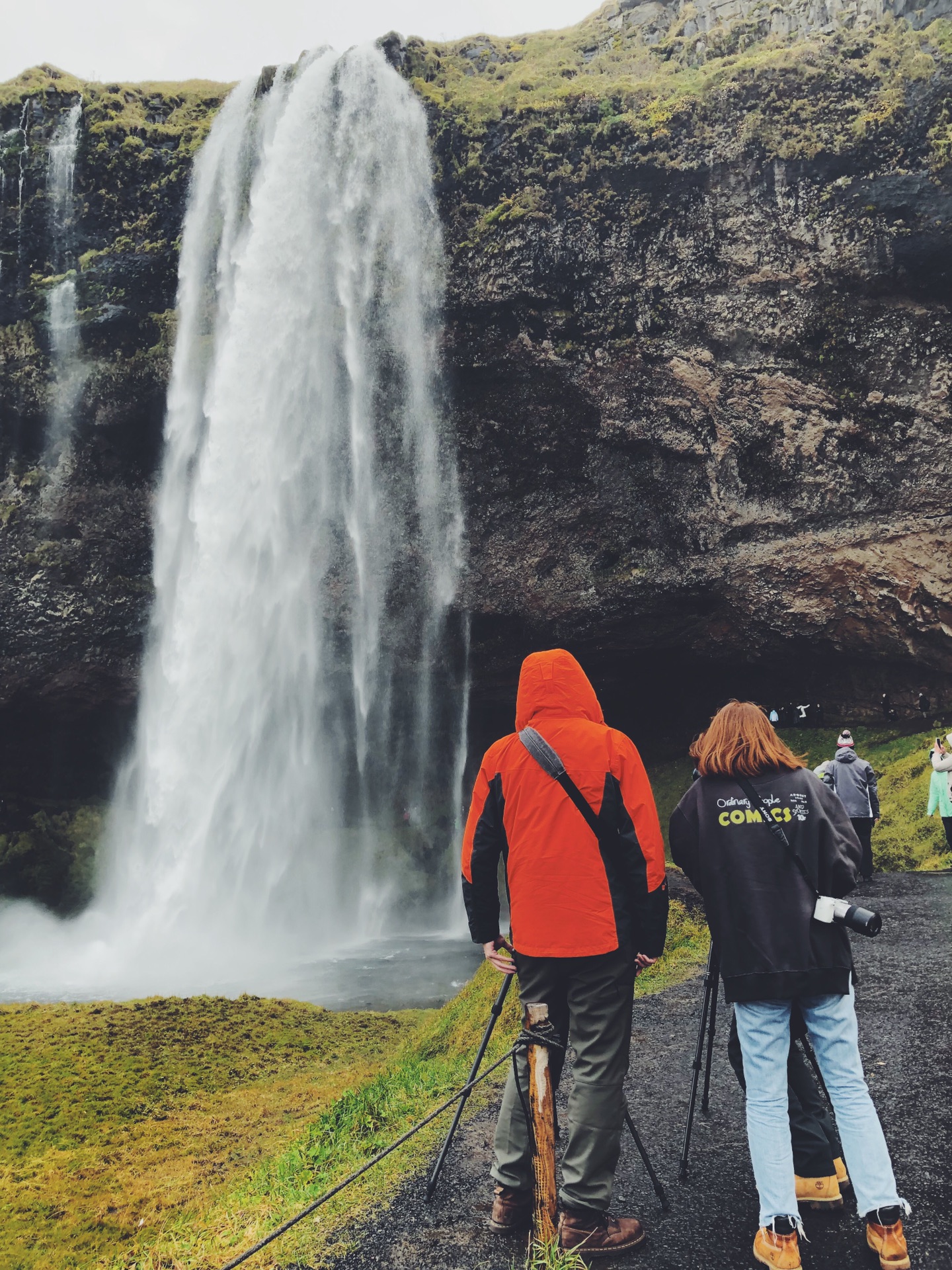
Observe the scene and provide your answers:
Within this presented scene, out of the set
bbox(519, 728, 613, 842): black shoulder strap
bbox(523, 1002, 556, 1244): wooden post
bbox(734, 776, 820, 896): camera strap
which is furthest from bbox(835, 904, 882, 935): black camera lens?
bbox(523, 1002, 556, 1244): wooden post

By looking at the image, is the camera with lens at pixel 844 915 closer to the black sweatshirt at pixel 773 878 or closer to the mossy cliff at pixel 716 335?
the black sweatshirt at pixel 773 878

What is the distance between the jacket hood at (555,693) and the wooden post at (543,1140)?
1334 mm

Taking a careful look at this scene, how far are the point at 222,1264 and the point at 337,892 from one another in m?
20.3

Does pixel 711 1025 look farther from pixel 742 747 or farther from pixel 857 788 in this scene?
pixel 857 788

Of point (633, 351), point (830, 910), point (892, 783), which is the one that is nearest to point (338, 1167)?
point (830, 910)

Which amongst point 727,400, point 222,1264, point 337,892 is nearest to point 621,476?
point 727,400

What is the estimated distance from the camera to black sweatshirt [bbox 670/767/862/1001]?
328 centimetres

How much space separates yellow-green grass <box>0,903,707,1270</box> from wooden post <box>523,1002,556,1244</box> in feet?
3.54

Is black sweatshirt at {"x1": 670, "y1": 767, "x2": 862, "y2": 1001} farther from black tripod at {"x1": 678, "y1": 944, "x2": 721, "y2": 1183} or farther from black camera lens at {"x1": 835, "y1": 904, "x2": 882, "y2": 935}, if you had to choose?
black tripod at {"x1": 678, "y1": 944, "x2": 721, "y2": 1183}

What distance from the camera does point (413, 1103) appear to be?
17.6ft

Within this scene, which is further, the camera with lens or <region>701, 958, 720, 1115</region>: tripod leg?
<region>701, 958, 720, 1115</region>: tripod leg

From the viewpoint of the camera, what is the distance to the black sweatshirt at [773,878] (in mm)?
3275

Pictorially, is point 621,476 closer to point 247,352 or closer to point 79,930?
point 247,352

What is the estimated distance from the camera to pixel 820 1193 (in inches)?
138
